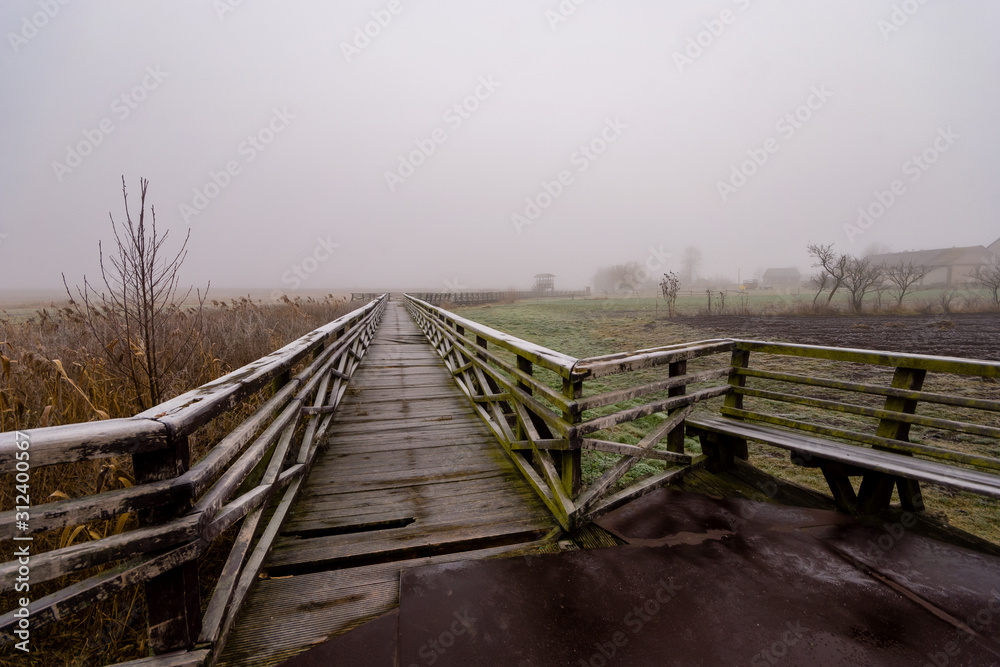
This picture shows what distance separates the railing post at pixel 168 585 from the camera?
1.45 metres

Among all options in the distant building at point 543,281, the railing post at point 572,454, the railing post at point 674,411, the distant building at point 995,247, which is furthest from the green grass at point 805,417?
the distant building at point 995,247

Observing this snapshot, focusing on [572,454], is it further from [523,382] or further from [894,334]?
[894,334]

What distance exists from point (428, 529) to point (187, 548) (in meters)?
1.58

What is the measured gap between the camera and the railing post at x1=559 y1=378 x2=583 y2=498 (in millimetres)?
2643

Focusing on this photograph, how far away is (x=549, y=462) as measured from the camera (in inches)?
120

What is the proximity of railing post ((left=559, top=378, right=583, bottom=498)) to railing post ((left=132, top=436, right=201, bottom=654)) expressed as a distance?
6.66ft

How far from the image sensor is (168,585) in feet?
4.99

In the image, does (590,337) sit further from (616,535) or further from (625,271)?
(625,271)

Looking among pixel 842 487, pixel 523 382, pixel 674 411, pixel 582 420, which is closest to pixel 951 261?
pixel 842 487

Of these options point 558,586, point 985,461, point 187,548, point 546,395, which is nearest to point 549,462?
point 546,395

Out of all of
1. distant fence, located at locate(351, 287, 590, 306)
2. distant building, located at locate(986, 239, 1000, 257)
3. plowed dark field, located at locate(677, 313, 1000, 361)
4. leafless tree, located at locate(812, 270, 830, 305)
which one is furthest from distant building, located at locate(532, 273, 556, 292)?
distant building, located at locate(986, 239, 1000, 257)

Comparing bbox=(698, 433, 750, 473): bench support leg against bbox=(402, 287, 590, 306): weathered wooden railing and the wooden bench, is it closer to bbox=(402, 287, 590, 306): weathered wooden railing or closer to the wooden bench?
the wooden bench
